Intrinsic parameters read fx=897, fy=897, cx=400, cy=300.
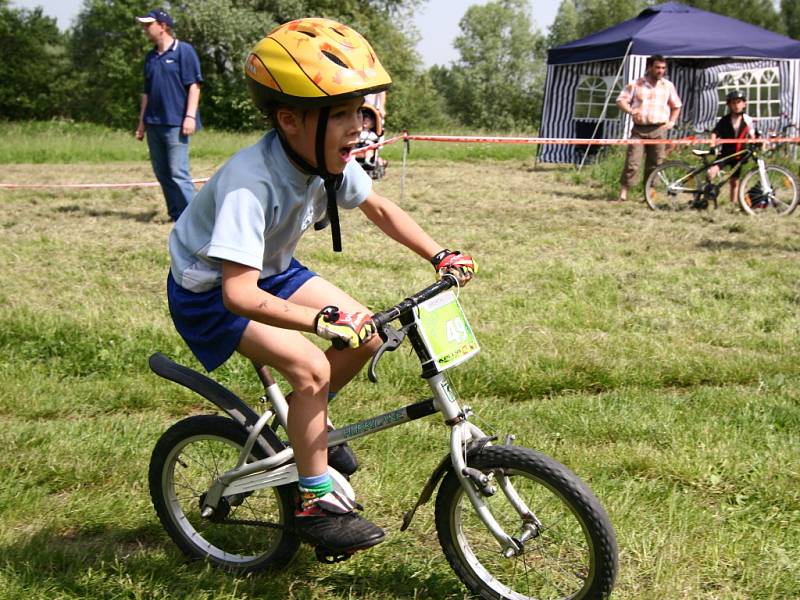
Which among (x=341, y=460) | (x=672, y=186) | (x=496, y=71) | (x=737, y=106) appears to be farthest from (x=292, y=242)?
(x=496, y=71)

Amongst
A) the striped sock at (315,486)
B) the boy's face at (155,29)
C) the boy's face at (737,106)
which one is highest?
the boy's face at (155,29)

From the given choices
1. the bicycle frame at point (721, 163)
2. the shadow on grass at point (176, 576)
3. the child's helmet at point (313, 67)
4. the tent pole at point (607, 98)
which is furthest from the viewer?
the tent pole at point (607, 98)

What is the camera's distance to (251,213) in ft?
9.06

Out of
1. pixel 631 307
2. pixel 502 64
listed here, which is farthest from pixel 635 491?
pixel 502 64

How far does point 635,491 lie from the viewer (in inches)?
150

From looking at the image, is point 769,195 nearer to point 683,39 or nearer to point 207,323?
point 683,39

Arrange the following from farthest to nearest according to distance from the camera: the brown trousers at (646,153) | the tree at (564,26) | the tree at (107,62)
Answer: the tree at (564,26) → the tree at (107,62) → the brown trousers at (646,153)

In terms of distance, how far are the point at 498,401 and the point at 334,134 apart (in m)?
2.52

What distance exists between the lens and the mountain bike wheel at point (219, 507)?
10.9 ft

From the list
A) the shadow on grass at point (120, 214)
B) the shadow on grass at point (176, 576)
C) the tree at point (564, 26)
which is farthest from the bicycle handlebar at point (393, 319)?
the tree at point (564, 26)

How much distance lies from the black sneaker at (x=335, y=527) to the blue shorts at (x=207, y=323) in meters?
0.60

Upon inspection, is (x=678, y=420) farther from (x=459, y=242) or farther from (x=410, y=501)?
(x=459, y=242)

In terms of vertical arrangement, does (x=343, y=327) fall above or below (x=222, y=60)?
below

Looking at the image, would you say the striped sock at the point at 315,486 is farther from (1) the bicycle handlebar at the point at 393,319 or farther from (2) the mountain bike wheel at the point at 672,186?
(2) the mountain bike wheel at the point at 672,186
